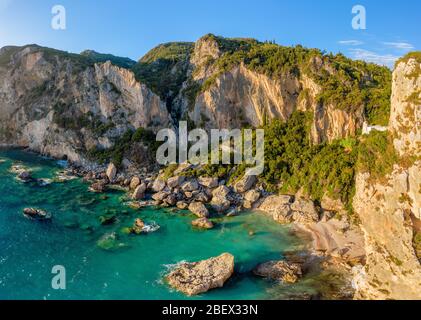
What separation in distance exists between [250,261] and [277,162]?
18.5 metres

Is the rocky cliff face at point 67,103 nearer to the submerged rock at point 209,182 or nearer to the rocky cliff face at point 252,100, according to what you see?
the rocky cliff face at point 252,100

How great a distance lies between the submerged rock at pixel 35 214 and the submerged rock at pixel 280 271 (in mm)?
23882

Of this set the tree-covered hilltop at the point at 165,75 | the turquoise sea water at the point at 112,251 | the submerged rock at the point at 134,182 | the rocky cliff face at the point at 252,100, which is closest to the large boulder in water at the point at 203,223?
the turquoise sea water at the point at 112,251

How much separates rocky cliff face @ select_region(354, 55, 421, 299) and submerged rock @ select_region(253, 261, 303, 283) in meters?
4.46

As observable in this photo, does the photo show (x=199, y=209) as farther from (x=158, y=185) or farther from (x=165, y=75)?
(x=165, y=75)

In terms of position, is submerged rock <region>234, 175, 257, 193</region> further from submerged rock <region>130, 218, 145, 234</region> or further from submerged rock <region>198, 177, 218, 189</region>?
submerged rock <region>130, 218, 145, 234</region>

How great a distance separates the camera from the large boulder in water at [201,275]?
27109mm

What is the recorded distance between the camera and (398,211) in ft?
92.7

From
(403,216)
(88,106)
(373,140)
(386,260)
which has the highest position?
(88,106)

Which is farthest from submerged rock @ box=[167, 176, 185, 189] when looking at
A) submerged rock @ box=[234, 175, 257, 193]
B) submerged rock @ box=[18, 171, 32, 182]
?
submerged rock @ box=[18, 171, 32, 182]

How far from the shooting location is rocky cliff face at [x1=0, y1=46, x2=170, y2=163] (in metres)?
63.8

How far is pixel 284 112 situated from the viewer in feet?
178
